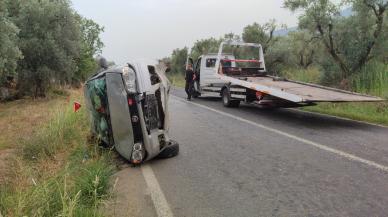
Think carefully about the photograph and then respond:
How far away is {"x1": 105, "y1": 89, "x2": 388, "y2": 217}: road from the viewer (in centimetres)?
468

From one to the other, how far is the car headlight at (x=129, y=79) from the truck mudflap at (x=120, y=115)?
9cm

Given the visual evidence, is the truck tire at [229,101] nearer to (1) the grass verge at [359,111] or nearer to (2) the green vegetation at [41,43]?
(1) the grass verge at [359,111]

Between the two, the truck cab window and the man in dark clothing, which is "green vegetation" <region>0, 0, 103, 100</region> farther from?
the truck cab window

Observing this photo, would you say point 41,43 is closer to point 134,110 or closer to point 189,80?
point 189,80

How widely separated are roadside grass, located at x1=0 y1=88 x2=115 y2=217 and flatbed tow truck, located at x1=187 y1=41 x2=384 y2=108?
5367mm

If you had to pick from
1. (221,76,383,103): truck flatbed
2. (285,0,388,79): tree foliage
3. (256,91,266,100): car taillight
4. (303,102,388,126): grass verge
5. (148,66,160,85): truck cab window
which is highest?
(285,0,388,79): tree foliage

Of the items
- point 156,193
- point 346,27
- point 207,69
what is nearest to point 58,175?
point 156,193

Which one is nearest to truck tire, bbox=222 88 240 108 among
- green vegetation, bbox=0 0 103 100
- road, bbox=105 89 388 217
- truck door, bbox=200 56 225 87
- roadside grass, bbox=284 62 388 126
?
roadside grass, bbox=284 62 388 126

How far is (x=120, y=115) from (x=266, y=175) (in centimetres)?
246

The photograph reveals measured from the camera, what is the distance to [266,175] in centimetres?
595

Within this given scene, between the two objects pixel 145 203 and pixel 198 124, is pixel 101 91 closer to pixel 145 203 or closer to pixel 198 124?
pixel 145 203

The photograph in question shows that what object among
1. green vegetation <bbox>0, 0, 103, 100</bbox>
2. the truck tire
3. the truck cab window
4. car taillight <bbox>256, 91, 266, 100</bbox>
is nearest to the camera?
the truck cab window

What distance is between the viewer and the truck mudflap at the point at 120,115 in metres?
6.54

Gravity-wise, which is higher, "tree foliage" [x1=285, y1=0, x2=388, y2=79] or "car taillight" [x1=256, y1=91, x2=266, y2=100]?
"tree foliage" [x1=285, y1=0, x2=388, y2=79]
